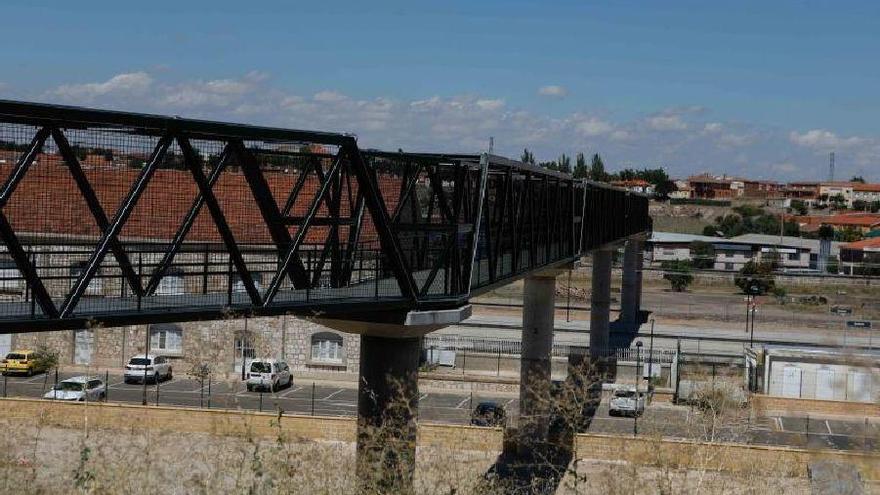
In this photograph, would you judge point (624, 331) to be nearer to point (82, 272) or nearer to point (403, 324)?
point (403, 324)

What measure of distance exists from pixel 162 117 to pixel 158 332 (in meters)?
35.8

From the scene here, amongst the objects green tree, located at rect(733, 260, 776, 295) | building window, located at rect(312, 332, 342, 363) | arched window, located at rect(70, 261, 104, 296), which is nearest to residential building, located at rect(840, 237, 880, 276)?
green tree, located at rect(733, 260, 776, 295)

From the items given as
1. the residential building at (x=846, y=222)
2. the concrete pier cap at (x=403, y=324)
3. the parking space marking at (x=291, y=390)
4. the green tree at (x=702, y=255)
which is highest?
the residential building at (x=846, y=222)

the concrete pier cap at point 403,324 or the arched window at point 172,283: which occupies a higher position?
the arched window at point 172,283

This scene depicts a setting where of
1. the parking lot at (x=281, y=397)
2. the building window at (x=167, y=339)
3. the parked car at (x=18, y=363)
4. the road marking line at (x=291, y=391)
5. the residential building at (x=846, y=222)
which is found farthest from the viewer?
the residential building at (x=846, y=222)

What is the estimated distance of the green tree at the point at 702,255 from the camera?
104188mm

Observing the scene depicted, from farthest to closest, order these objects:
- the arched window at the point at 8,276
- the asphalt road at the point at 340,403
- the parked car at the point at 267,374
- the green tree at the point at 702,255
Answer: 1. the green tree at the point at 702,255
2. the parked car at the point at 267,374
3. the asphalt road at the point at 340,403
4. the arched window at the point at 8,276

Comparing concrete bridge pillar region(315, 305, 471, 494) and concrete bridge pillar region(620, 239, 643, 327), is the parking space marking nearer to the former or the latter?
concrete bridge pillar region(315, 305, 471, 494)

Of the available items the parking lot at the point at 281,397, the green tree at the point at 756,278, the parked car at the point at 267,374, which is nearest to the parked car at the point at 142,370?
the parking lot at the point at 281,397

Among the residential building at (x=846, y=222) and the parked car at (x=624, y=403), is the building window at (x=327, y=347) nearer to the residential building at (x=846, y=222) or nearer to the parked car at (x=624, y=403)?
the parked car at (x=624, y=403)

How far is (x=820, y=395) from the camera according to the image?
1649 inches

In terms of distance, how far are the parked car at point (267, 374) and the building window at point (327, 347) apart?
5.39 feet

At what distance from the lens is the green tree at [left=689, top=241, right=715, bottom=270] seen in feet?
342

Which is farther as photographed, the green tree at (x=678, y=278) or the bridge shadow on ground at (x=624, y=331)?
the green tree at (x=678, y=278)
